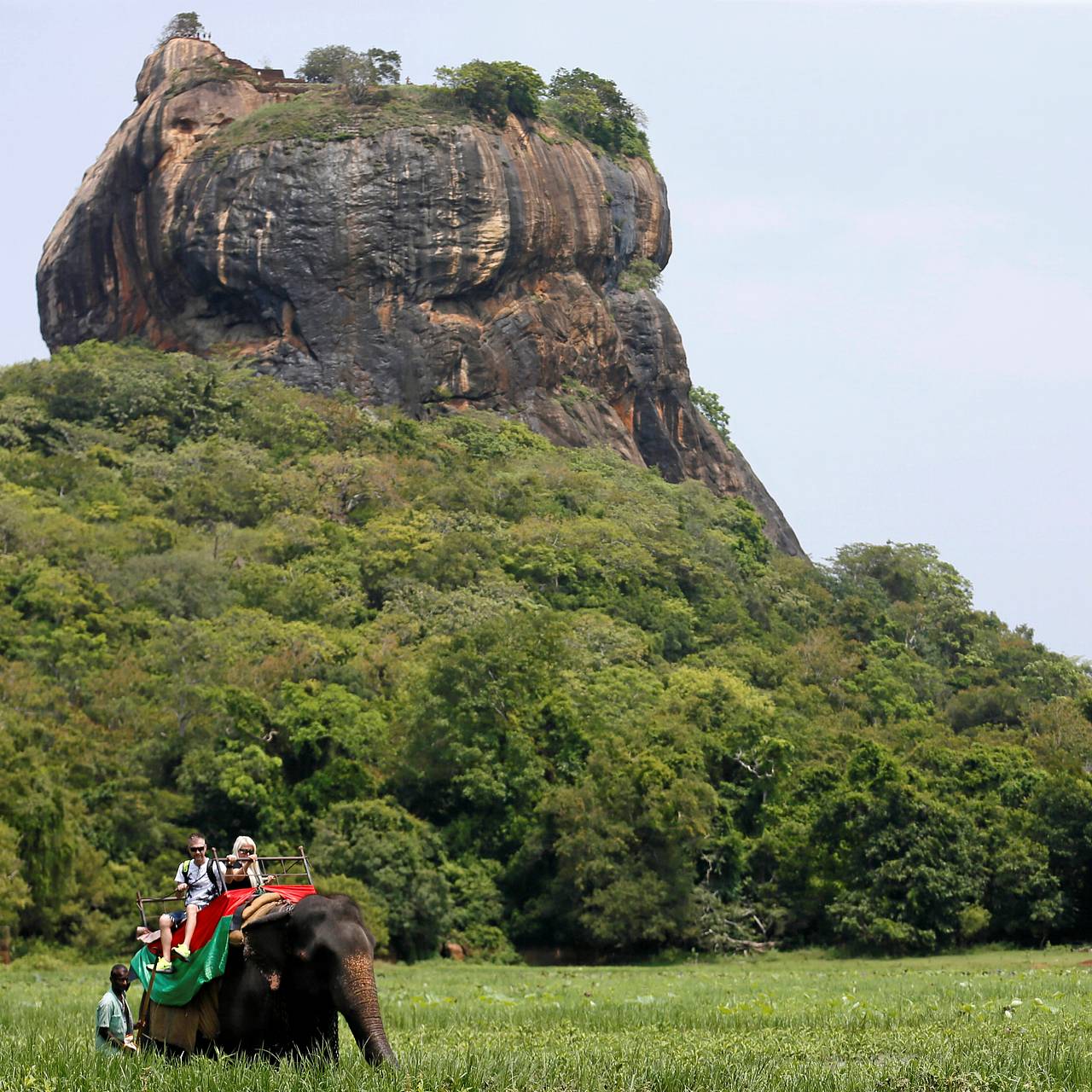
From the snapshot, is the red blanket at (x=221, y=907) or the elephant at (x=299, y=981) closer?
the elephant at (x=299, y=981)

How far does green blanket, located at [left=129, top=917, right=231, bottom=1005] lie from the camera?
32.9ft

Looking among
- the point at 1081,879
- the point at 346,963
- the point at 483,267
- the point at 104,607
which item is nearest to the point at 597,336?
the point at 483,267

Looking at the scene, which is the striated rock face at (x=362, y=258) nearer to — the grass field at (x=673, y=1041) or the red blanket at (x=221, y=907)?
the grass field at (x=673, y=1041)

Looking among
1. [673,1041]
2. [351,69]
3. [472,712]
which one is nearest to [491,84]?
[351,69]

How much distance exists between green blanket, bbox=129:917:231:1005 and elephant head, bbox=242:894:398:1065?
21 cm

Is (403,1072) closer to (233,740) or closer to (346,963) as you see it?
(346,963)

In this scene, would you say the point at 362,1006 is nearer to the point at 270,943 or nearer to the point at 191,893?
the point at 270,943

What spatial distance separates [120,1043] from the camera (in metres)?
11.0

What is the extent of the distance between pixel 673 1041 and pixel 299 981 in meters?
3.18

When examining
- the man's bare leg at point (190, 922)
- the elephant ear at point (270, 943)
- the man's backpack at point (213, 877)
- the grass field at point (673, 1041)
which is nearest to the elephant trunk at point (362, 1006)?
the grass field at point (673, 1041)

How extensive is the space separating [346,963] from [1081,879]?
105 ft

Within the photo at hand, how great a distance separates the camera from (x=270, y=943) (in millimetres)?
9906

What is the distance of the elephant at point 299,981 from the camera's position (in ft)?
31.3

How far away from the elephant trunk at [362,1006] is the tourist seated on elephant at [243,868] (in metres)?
1.22
